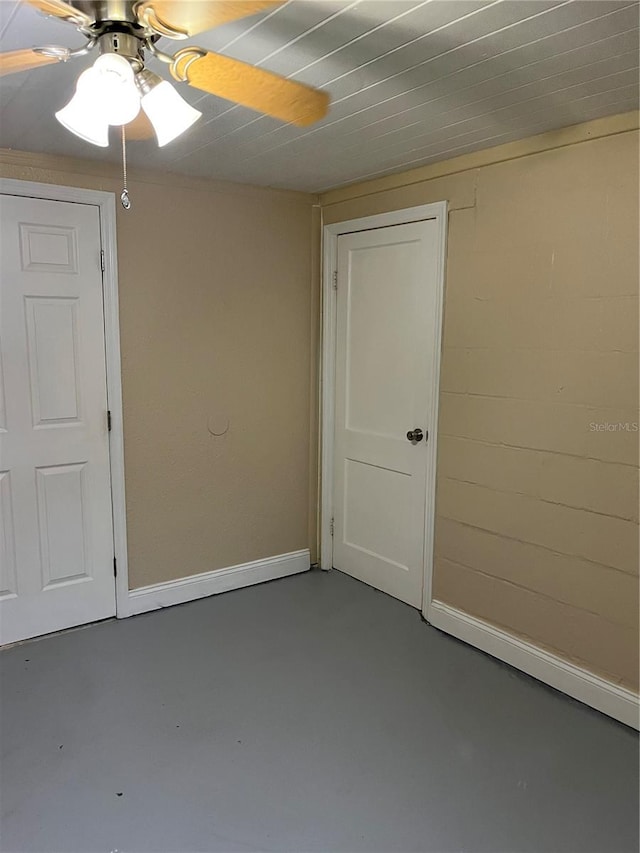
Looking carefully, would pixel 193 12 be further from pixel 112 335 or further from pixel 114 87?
pixel 112 335

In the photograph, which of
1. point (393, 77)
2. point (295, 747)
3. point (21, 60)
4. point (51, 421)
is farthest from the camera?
point (51, 421)

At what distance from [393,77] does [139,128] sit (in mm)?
803

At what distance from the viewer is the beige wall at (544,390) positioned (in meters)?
2.25

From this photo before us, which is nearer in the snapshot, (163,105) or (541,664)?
(163,105)

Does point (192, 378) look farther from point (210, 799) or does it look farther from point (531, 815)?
point (531, 815)

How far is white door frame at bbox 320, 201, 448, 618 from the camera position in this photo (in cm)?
293

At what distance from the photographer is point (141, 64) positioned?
4.14ft

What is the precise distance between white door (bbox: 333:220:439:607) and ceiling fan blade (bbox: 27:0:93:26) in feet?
6.65

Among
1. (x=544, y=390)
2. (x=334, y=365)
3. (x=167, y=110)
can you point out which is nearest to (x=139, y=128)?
(x=167, y=110)

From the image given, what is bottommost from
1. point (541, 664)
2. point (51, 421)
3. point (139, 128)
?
point (541, 664)

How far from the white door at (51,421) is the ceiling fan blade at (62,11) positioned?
1710 mm

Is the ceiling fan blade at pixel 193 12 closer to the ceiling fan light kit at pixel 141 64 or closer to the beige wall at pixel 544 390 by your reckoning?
the ceiling fan light kit at pixel 141 64

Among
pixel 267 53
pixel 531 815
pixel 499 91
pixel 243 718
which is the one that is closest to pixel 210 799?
pixel 243 718

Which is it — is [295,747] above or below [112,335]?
below
